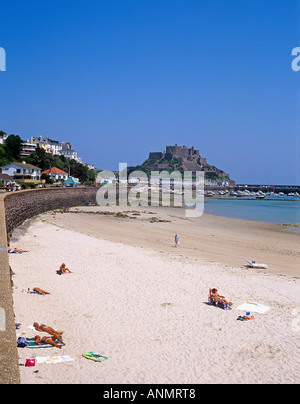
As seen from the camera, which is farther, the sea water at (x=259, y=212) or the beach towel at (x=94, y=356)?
the sea water at (x=259, y=212)

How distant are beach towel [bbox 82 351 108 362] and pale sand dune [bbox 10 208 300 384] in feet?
0.47

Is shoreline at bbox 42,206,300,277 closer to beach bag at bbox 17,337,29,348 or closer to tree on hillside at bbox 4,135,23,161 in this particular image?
beach bag at bbox 17,337,29,348

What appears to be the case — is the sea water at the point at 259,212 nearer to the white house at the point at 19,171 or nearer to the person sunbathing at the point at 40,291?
the white house at the point at 19,171

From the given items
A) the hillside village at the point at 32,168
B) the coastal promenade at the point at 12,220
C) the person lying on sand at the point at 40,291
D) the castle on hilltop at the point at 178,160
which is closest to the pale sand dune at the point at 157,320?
the person lying on sand at the point at 40,291

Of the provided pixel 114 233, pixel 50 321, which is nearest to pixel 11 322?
pixel 50 321

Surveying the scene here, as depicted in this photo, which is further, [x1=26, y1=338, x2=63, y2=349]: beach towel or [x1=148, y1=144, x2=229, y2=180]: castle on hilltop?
[x1=148, y1=144, x2=229, y2=180]: castle on hilltop

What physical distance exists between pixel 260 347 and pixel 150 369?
2.32m

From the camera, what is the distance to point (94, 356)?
633 centimetres

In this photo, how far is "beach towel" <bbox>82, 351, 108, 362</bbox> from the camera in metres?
6.21

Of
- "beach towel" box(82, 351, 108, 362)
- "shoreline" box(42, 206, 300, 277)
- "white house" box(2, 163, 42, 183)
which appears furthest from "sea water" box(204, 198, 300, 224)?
"beach towel" box(82, 351, 108, 362)

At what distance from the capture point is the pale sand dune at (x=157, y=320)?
5.98 metres

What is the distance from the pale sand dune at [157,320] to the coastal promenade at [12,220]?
4.10 ft

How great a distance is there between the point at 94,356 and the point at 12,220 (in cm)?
1585
